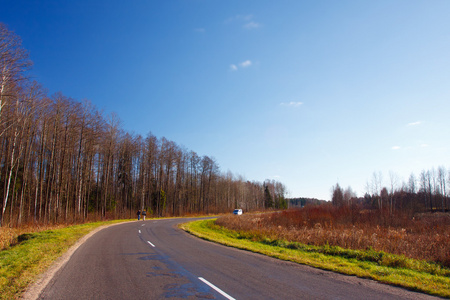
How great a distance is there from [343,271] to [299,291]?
3.14 m

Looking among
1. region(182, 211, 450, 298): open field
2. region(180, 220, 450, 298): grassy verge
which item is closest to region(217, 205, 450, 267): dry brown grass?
region(182, 211, 450, 298): open field

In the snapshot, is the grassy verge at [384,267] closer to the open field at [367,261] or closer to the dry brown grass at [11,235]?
the open field at [367,261]

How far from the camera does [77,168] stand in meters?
35.2

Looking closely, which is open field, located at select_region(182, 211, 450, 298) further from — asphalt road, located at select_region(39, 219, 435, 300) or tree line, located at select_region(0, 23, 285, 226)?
tree line, located at select_region(0, 23, 285, 226)

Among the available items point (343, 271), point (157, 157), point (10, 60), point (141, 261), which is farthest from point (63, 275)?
point (157, 157)

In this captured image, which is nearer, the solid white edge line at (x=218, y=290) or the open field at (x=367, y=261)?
the solid white edge line at (x=218, y=290)

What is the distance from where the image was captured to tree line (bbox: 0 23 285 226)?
82.9ft

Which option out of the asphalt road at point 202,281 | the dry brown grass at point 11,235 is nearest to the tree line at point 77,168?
the dry brown grass at point 11,235

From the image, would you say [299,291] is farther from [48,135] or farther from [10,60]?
[48,135]

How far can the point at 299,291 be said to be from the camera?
246 inches

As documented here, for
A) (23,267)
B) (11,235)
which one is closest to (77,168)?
(11,235)

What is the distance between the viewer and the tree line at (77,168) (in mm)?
25266

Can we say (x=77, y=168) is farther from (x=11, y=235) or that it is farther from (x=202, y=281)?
(x=202, y=281)

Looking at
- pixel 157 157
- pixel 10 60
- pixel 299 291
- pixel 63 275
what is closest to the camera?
pixel 299 291
